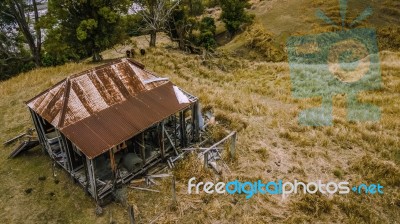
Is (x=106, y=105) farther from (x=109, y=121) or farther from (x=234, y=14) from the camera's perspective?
(x=234, y=14)

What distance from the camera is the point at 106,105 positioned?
11.2 meters

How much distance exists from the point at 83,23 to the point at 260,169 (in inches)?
597

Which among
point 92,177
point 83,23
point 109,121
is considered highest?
point 83,23

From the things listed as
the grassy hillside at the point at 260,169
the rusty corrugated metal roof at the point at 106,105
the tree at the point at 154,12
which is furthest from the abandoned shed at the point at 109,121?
the tree at the point at 154,12

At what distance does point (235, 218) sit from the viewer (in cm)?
1039

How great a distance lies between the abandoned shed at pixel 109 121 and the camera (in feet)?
34.2

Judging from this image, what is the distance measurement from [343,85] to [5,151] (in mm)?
20199

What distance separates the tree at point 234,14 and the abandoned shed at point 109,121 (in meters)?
30.0

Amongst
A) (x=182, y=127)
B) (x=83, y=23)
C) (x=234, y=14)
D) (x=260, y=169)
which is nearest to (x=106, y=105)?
(x=182, y=127)

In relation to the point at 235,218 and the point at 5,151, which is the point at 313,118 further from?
the point at 5,151

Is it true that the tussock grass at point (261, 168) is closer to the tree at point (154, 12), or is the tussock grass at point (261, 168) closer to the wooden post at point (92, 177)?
the wooden post at point (92, 177)

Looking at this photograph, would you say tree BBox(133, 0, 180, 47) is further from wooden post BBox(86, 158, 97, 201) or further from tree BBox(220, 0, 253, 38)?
wooden post BBox(86, 158, 97, 201)

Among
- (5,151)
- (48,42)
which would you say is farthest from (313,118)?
(48,42)

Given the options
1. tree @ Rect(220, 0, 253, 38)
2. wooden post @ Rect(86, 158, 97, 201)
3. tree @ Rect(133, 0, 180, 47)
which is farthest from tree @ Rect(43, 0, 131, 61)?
tree @ Rect(220, 0, 253, 38)
